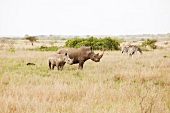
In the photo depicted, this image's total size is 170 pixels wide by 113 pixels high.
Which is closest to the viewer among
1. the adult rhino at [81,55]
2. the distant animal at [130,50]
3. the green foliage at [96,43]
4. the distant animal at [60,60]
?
the distant animal at [60,60]

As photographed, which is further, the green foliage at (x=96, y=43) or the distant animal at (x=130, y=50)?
the green foliage at (x=96, y=43)

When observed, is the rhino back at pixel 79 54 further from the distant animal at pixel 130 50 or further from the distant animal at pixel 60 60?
the distant animal at pixel 130 50

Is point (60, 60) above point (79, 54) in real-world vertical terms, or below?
below

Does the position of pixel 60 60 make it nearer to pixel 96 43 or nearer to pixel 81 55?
pixel 81 55

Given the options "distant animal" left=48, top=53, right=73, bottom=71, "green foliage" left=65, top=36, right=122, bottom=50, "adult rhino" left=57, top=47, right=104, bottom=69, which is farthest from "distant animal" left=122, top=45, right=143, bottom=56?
"green foliage" left=65, top=36, right=122, bottom=50

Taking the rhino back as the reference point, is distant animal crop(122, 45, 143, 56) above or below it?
below

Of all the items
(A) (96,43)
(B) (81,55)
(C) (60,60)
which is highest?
(B) (81,55)

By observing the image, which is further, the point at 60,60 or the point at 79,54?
the point at 79,54

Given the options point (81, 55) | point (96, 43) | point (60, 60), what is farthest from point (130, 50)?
point (96, 43)

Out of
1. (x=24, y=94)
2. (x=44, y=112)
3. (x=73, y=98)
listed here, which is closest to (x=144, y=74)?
(x=73, y=98)

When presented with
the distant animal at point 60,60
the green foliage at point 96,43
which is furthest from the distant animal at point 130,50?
the green foliage at point 96,43

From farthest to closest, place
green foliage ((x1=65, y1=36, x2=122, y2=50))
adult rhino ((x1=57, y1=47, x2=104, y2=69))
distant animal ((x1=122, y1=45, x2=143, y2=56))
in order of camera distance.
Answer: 1. green foliage ((x1=65, y1=36, x2=122, y2=50))
2. distant animal ((x1=122, y1=45, x2=143, y2=56))
3. adult rhino ((x1=57, y1=47, x2=104, y2=69))

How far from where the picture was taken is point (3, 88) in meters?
7.83

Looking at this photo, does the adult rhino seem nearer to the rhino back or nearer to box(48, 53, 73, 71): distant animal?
the rhino back
